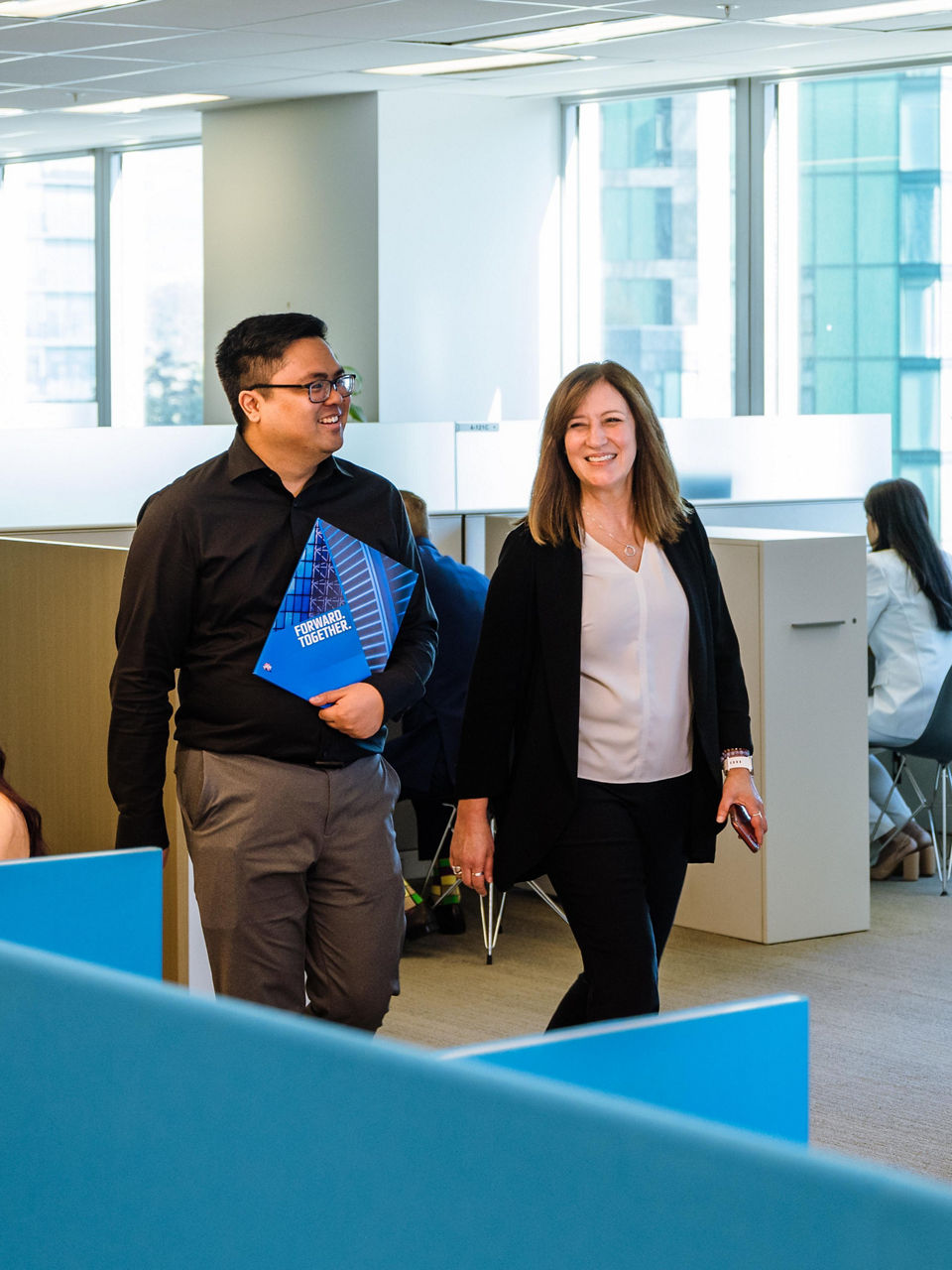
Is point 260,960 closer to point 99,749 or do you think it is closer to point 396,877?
point 396,877

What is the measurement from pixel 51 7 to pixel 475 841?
18.9 ft

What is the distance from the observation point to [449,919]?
4848 mm

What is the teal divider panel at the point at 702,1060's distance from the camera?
1.07 meters

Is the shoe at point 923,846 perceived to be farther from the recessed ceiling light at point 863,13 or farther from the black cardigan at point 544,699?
the recessed ceiling light at point 863,13

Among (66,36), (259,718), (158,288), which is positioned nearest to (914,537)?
(259,718)

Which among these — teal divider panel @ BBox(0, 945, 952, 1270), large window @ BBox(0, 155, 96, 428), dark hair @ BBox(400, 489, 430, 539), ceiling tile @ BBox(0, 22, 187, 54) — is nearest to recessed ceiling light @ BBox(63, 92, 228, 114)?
ceiling tile @ BBox(0, 22, 187, 54)

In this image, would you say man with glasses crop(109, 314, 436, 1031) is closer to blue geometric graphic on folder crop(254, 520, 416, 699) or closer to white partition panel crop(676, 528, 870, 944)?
blue geometric graphic on folder crop(254, 520, 416, 699)

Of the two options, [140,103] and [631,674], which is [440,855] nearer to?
[631,674]

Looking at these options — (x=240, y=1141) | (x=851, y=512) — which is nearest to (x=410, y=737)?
(x=851, y=512)

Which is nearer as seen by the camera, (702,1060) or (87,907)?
(702,1060)

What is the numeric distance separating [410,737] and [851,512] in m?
2.63

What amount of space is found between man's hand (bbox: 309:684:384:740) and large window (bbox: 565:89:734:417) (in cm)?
760

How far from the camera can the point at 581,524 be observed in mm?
2666

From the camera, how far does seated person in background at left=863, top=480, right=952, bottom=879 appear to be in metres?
5.24
